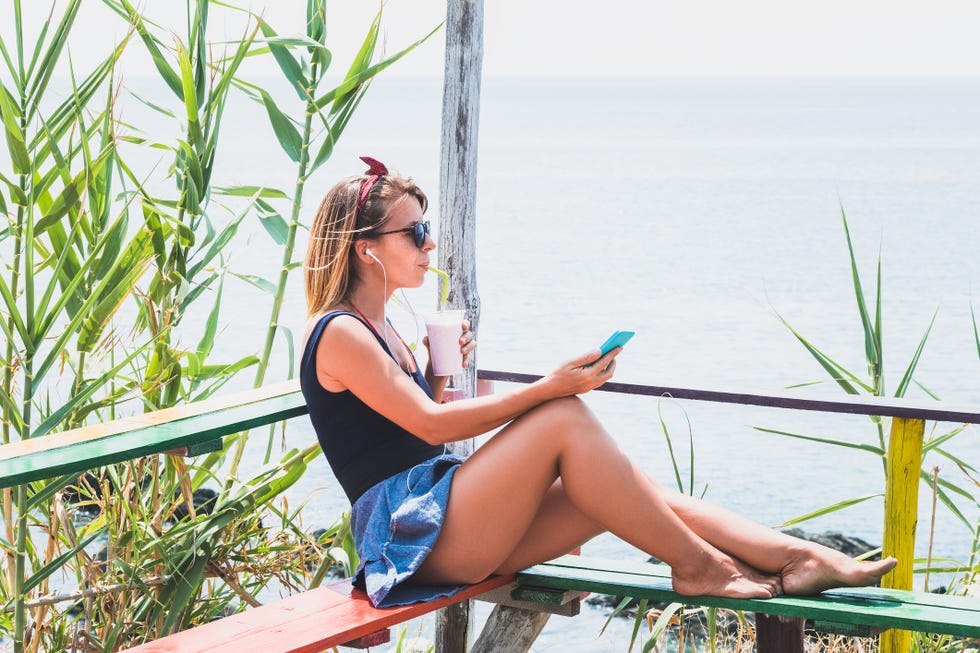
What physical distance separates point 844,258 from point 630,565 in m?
20.4

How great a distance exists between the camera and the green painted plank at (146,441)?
5.83 ft

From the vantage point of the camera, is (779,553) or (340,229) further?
(340,229)

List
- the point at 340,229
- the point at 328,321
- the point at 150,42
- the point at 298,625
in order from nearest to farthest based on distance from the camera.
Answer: the point at 298,625, the point at 328,321, the point at 340,229, the point at 150,42

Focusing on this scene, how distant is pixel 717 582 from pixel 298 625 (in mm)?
760

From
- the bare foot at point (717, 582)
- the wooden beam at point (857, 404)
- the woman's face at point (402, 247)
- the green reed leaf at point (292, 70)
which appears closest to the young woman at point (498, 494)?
the bare foot at point (717, 582)

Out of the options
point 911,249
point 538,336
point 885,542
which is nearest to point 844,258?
point 911,249

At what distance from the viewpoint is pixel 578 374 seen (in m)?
2.03

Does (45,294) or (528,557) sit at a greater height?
(45,294)

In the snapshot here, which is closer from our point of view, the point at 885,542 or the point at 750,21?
the point at 885,542

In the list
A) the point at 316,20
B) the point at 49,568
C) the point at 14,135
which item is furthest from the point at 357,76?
→ the point at 49,568

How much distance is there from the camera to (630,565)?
7.40 ft

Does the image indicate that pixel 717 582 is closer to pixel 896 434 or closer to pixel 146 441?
pixel 896 434

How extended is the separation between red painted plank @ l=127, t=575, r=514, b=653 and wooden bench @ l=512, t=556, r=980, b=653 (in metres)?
0.21

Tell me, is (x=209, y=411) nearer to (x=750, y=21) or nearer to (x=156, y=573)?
(x=156, y=573)
